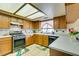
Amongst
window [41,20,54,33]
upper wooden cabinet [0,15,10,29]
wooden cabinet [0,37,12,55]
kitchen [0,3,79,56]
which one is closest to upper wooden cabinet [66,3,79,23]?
kitchen [0,3,79,56]

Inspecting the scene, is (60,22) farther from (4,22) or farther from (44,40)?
(4,22)

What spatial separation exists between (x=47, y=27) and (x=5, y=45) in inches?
51.5

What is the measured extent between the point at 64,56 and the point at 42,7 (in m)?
0.88

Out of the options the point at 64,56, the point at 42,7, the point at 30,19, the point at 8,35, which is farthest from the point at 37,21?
the point at 8,35

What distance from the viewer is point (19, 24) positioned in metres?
2.04

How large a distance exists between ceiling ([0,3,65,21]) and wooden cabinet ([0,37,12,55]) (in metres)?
0.91

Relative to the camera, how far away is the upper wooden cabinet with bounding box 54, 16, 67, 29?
57.9 inches

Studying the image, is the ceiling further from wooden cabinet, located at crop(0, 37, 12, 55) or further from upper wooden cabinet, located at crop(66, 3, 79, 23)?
wooden cabinet, located at crop(0, 37, 12, 55)

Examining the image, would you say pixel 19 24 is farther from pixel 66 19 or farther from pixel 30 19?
pixel 66 19

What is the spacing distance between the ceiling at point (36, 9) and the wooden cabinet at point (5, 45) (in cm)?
91

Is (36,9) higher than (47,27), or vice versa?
(36,9)

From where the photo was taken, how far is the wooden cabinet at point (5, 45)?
81.9 inches

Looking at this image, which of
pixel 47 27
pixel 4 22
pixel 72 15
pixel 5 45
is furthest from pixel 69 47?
pixel 5 45

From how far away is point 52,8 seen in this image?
153 cm
